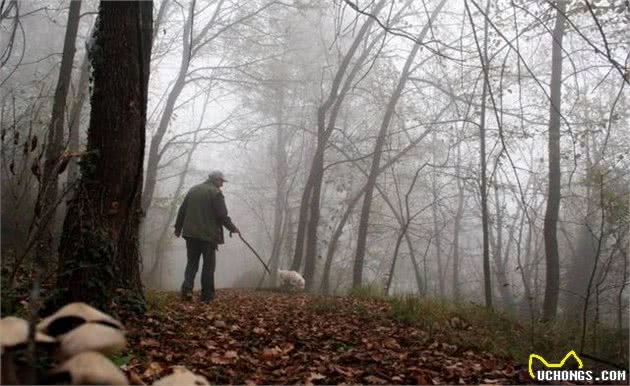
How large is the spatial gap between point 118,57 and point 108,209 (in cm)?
134

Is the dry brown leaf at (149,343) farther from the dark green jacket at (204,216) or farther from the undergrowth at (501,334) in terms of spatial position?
the dark green jacket at (204,216)

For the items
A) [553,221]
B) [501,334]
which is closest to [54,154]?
[501,334]

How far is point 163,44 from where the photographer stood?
18859mm

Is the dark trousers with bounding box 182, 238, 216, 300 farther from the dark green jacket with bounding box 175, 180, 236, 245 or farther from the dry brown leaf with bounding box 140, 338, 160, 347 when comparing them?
the dry brown leaf with bounding box 140, 338, 160, 347

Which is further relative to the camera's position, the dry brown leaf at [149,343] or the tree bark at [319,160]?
the tree bark at [319,160]

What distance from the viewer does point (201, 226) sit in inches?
318

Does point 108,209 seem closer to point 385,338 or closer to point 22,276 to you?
point 22,276

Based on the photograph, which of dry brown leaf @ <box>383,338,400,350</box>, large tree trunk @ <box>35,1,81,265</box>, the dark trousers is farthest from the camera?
the dark trousers

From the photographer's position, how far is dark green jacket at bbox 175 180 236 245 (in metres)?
8.04

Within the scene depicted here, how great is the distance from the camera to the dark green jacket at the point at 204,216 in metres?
8.04

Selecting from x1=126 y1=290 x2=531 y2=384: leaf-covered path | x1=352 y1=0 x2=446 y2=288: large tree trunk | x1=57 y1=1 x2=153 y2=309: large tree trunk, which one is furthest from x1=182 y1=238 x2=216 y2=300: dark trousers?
x1=352 y1=0 x2=446 y2=288: large tree trunk

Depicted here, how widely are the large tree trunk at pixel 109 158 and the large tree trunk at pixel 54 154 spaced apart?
0.27 metres

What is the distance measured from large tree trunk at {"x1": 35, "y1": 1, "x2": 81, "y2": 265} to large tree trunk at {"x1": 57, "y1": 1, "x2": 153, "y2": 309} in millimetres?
265

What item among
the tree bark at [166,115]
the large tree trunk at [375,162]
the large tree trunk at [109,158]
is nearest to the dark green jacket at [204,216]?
the large tree trunk at [109,158]
